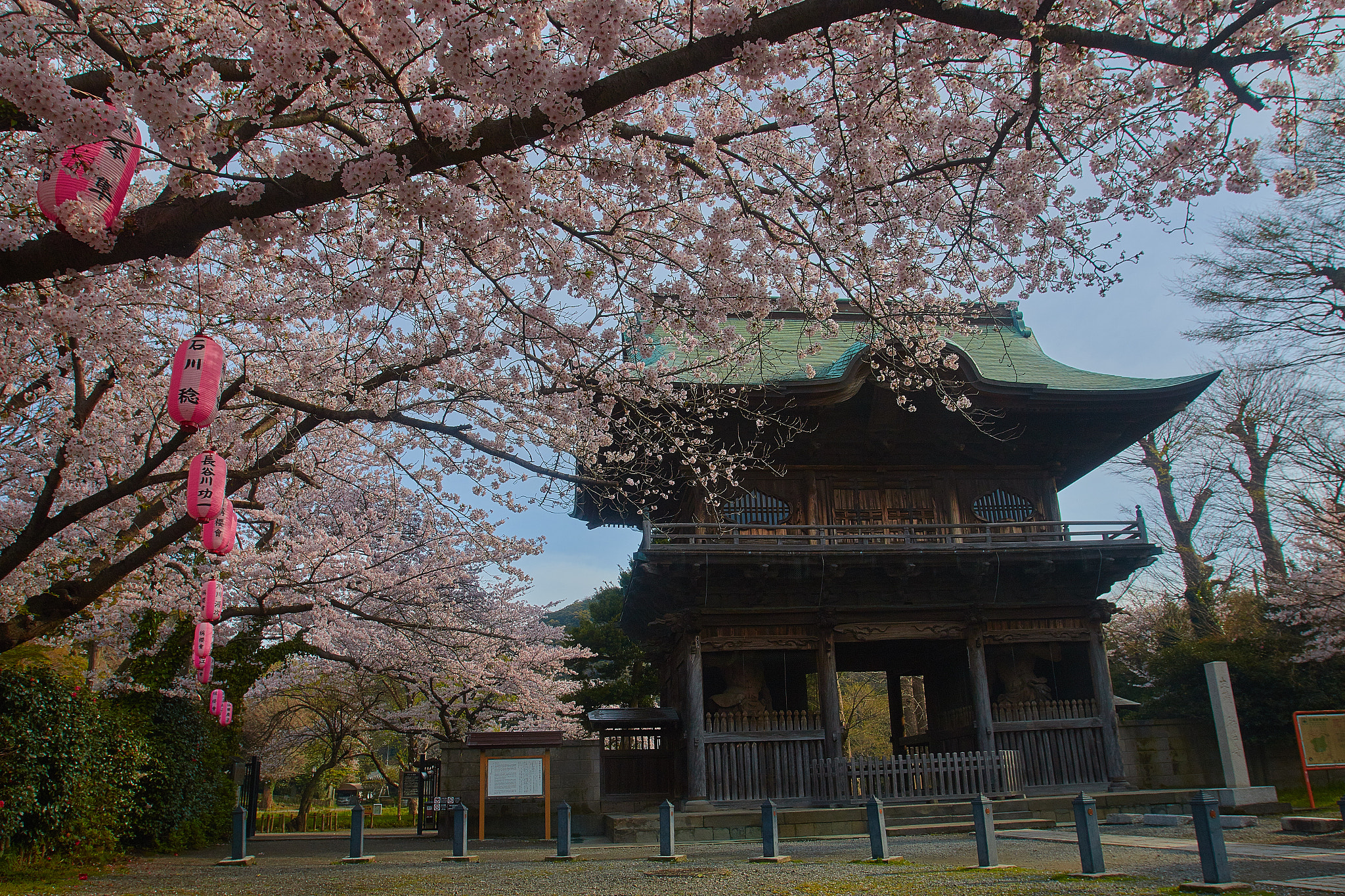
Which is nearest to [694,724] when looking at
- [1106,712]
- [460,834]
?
[460,834]

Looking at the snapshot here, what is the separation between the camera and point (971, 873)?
23.7 ft

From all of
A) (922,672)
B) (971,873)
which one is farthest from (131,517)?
(922,672)

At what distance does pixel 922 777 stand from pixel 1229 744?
5.38 m

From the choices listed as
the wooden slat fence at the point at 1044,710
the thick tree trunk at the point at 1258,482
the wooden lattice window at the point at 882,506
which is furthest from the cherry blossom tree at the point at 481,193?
the thick tree trunk at the point at 1258,482

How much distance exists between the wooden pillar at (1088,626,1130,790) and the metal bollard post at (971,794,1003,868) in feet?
24.3

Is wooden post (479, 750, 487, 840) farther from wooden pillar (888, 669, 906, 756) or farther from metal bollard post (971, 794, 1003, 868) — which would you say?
wooden pillar (888, 669, 906, 756)

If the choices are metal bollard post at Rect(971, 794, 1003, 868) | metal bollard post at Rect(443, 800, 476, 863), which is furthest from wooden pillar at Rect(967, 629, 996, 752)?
metal bollard post at Rect(443, 800, 476, 863)

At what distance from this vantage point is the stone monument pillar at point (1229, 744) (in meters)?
13.5

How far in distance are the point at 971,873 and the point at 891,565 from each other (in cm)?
680

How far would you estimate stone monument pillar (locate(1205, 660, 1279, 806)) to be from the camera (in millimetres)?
13477

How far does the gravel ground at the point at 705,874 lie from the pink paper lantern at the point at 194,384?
4613 mm

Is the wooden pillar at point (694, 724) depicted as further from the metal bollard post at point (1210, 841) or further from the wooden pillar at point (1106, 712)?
the metal bollard post at point (1210, 841)

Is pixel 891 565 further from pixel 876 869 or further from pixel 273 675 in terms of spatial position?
pixel 273 675

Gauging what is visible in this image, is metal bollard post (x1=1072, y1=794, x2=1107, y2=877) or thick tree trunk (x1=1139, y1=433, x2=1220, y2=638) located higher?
thick tree trunk (x1=1139, y1=433, x2=1220, y2=638)
